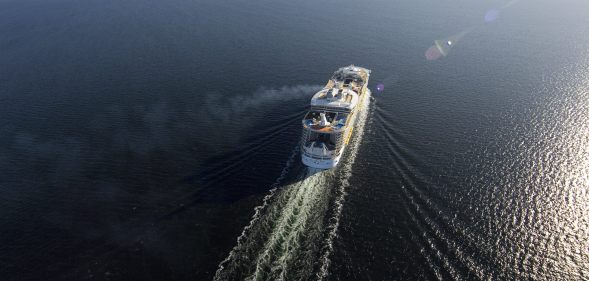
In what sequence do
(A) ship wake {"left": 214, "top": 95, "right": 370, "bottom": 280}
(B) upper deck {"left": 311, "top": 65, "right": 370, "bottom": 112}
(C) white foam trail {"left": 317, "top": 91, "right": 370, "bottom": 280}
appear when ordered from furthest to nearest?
1. (B) upper deck {"left": 311, "top": 65, "right": 370, "bottom": 112}
2. (C) white foam trail {"left": 317, "top": 91, "right": 370, "bottom": 280}
3. (A) ship wake {"left": 214, "top": 95, "right": 370, "bottom": 280}

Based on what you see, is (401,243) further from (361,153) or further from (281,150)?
(281,150)

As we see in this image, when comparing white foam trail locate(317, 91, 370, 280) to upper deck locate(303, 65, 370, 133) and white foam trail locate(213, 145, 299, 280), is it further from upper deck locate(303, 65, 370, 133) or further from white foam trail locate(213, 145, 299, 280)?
white foam trail locate(213, 145, 299, 280)

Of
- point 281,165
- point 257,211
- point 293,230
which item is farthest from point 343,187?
point 257,211

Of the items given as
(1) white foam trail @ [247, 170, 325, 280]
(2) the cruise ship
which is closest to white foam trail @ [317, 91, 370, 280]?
(2) the cruise ship

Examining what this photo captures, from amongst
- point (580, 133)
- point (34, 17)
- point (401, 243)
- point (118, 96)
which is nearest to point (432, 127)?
point (580, 133)

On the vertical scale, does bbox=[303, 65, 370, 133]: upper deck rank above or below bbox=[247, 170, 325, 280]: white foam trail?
above

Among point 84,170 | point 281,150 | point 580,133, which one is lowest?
point 84,170

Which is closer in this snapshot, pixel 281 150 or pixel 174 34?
pixel 281 150

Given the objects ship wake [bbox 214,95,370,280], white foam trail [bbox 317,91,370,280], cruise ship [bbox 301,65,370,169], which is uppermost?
cruise ship [bbox 301,65,370,169]
